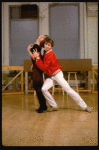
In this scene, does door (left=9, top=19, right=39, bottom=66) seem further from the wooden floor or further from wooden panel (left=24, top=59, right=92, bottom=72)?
the wooden floor

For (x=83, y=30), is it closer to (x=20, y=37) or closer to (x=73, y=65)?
(x=73, y=65)

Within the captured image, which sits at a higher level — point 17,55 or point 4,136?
point 17,55

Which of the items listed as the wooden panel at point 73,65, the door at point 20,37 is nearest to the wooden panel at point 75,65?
the wooden panel at point 73,65

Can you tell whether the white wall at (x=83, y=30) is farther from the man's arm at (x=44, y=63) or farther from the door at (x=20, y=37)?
the man's arm at (x=44, y=63)

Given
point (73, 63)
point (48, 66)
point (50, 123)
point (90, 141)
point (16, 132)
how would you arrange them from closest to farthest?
point (90, 141), point (16, 132), point (50, 123), point (48, 66), point (73, 63)

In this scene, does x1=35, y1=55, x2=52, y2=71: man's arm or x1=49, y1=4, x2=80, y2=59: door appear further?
x1=49, y1=4, x2=80, y2=59: door

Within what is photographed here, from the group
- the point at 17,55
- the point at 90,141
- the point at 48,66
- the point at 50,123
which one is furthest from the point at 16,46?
the point at 90,141

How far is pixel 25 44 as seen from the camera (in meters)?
6.11

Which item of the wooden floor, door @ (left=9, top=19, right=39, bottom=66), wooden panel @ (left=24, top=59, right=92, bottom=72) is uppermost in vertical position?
door @ (left=9, top=19, right=39, bottom=66)

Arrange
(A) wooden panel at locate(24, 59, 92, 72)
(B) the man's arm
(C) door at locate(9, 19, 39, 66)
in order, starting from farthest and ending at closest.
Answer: (C) door at locate(9, 19, 39, 66) < (A) wooden panel at locate(24, 59, 92, 72) < (B) the man's arm

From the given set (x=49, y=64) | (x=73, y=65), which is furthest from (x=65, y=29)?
(x=49, y=64)

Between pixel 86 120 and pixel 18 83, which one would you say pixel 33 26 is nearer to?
pixel 18 83

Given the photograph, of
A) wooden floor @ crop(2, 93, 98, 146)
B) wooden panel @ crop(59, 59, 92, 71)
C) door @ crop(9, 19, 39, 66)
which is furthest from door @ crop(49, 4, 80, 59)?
wooden floor @ crop(2, 93, 98, 146)

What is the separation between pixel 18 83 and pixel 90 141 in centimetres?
485
